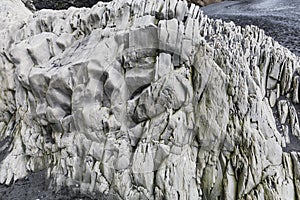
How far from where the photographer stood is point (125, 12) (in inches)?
403

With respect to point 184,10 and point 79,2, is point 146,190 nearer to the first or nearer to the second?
point 184,10

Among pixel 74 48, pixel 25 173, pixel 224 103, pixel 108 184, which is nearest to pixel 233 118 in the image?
pixel 224 103

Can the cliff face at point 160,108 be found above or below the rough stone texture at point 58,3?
below

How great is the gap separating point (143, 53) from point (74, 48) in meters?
2.81

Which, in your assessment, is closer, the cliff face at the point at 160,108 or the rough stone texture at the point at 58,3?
the cliff face at the point at 160,108

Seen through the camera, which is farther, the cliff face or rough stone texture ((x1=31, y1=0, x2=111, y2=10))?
rough stone texture ((x1=31, y1=0, x2=111, y2=10))

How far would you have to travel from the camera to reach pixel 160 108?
9312 mm

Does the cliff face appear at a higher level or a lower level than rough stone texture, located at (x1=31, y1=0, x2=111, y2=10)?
lower

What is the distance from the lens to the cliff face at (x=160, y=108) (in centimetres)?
882

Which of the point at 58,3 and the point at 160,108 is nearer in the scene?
the point at 160,108

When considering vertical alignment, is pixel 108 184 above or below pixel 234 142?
below

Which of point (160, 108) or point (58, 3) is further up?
point (58, 3)

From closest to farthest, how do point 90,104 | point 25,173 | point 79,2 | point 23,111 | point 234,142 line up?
point 234,142, point 90,104, point 25,173, point 23,111, point 79,2

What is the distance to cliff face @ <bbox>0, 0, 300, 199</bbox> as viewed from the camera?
28.9 feet
